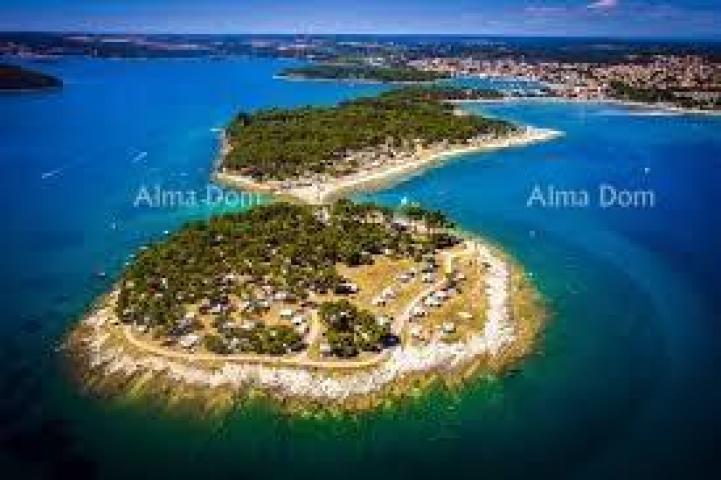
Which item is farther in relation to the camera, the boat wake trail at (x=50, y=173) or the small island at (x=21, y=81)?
the small island at (x=21, y=81)

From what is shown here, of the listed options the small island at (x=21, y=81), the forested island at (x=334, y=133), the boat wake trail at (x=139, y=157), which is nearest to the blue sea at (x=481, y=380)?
the boat wake trail at (x=139, y=157)

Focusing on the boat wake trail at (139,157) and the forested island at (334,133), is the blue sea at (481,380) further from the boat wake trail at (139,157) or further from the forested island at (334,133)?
the forested island at (334,133)

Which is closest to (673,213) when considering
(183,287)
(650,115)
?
(183,287)

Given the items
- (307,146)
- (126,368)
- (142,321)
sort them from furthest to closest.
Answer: (307,146), (142,321), (126,368)

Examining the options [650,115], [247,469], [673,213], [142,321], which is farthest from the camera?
[650,115]

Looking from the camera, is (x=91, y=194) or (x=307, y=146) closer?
(x=91, y=194)

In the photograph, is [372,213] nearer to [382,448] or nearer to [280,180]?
[280,180]

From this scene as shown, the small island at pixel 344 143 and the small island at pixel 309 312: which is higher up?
the small island at pixel 344 143
